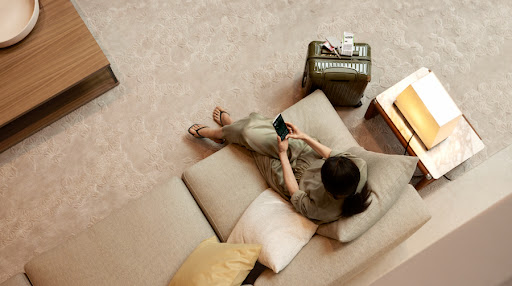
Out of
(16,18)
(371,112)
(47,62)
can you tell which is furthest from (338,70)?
(16,18)

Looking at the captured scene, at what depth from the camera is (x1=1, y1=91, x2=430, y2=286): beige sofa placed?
1.73 metres

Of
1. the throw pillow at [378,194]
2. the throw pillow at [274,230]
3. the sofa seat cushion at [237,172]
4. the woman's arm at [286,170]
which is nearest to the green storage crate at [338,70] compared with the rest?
the sofa seat cushion at [237,172]

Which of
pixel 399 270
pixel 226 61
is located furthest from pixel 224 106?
pixel 399 270

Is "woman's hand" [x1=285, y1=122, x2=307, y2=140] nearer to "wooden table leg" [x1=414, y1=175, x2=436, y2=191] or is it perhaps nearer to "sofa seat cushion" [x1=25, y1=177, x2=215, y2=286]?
"sofa seat cushion" [x1=25, y1=177, x2=215, y2=286]

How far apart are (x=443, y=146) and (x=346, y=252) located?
93cm

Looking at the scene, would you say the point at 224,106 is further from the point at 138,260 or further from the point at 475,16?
the point at 475,16

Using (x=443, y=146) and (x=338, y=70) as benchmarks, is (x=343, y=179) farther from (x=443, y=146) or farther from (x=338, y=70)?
(x=443, y=146)

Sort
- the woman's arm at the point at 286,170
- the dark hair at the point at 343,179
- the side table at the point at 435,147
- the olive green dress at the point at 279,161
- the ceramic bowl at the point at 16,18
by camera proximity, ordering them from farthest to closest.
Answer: the ceramic bowl at the point at 16,18, the side table at the point at 435,147, the woman's arm at the point at 286,170, the olive green dress at the point at 279,161, the dark hair at the point at 343,179

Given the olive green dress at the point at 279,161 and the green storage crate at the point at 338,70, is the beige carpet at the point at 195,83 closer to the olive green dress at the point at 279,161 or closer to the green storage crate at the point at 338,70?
the green storage crate at the point at 338,70

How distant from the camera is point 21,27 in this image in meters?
2.32

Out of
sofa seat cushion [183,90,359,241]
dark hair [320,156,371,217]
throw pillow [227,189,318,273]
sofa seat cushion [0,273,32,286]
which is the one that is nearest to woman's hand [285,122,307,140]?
sofa seat cushion [183,90,359,241]

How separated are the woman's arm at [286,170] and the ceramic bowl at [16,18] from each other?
162 cm

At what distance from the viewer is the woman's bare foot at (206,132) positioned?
244 centimetres

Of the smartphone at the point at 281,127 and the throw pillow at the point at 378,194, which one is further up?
the smartphone at the point at 281,127
